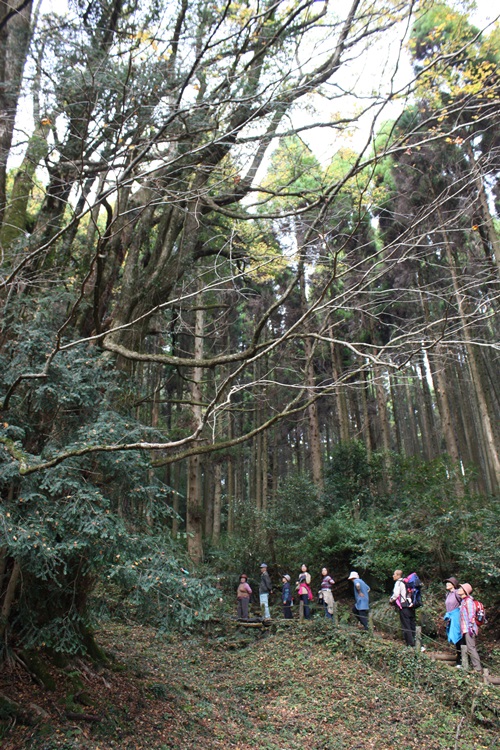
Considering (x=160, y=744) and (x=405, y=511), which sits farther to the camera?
(x=405, y=511)

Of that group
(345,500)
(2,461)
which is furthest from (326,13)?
(345,500)

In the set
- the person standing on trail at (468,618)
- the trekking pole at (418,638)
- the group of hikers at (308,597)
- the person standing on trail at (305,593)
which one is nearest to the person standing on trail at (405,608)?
the trekking pole at (418,638)

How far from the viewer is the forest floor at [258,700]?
512 cm

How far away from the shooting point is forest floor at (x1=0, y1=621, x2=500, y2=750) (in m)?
5.12

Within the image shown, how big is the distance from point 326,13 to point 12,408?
6542mm

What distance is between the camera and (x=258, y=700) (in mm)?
7594

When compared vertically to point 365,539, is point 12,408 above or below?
above

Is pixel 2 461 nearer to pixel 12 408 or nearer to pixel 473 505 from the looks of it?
pixel 12 408

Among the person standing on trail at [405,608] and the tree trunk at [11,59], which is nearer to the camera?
the tree trunk at [11,59]

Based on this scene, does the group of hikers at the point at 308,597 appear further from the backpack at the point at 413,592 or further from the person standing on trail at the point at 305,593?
the backpack at the point at 413,592

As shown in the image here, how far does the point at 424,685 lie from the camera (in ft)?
24.6

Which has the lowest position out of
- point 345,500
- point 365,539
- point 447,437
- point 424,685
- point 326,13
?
point 424,685

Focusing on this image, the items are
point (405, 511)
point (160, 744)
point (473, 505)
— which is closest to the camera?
point (160, 744)

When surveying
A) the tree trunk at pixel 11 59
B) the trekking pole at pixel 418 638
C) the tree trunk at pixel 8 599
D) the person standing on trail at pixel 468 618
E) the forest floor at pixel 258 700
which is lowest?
the forest floor at pixel 258 700
